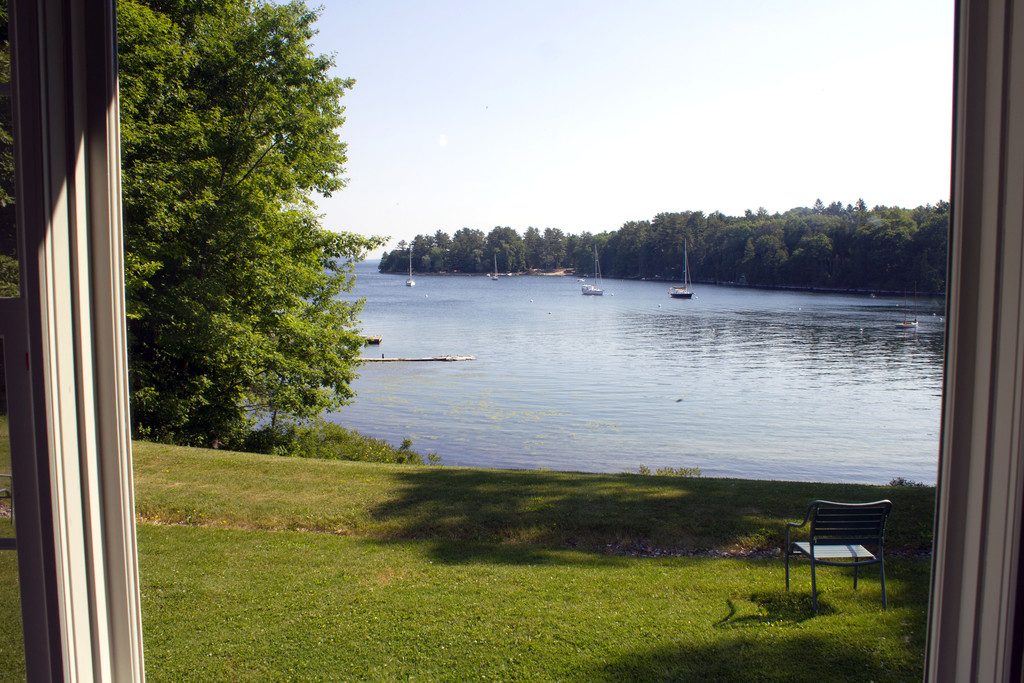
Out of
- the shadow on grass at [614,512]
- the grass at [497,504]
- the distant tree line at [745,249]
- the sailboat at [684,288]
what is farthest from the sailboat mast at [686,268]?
the grass at [497,504]

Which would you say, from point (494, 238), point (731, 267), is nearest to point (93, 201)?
point (731, 267)

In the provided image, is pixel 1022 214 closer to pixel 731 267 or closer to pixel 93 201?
pixel 93 201

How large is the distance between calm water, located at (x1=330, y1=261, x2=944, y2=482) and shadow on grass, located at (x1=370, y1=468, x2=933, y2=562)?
8277mm

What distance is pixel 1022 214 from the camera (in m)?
1.37

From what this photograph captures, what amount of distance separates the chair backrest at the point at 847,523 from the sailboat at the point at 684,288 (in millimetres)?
65507

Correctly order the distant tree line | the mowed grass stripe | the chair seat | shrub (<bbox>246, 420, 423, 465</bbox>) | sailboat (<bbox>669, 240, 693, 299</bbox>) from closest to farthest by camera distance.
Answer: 1. the mowed grass stripe
2. the chair seat
3. shrub (<bbox>246, 420, 423, 465</bbox>)
4. the distant tree line
5. sailboat (<bbox>669, 240, 693, 299</bbox>)

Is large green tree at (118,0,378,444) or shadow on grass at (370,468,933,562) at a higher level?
large green tree at (118,0,378,444)

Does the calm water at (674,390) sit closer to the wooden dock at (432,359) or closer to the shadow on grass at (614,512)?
the wooden dock at (432,359)

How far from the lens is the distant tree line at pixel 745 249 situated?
49.6m

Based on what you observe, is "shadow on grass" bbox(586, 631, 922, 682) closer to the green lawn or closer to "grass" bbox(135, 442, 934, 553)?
the green lawn

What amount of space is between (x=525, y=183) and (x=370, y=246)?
55798 mm

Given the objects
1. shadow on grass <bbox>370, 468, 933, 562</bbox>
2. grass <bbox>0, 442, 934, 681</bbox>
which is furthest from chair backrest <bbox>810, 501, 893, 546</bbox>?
shadow on grass <bbox>370, 468, 933, 562</bbox>

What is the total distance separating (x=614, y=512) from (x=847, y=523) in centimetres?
277

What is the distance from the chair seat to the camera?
181 inches
